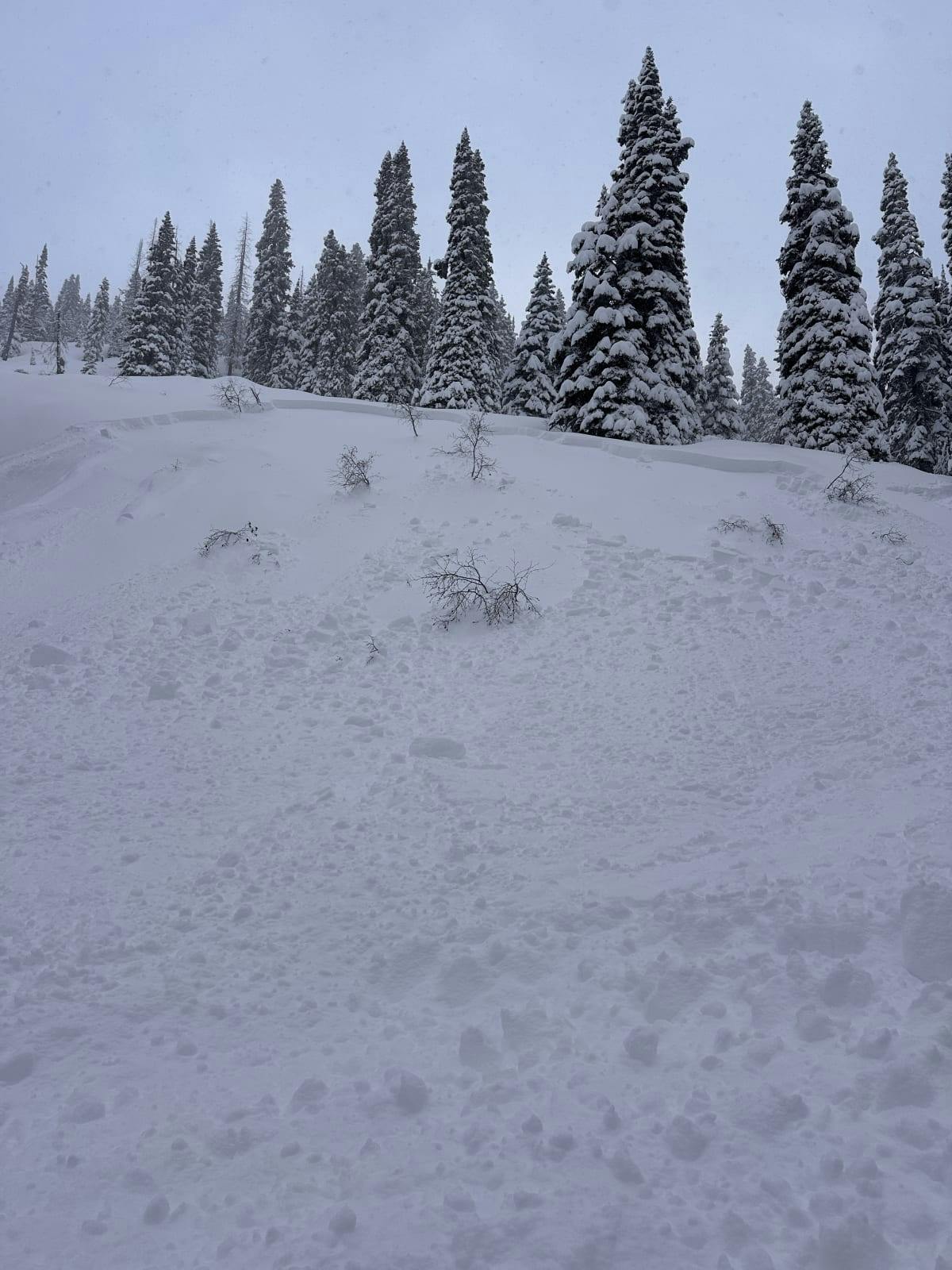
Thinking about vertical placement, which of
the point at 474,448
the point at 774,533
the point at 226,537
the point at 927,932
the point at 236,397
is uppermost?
the point at 236,397

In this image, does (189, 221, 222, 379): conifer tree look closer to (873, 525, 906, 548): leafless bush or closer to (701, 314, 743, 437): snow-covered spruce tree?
(701, 314, 743, 437): snow-covered spruce tree

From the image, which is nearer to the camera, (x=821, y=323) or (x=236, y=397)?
(x=236, y=397)

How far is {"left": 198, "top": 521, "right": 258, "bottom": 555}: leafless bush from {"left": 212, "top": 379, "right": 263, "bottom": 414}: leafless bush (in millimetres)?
6146

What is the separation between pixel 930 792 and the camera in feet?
16.2

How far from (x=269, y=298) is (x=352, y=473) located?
38.4 m

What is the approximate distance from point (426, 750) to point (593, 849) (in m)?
1.78

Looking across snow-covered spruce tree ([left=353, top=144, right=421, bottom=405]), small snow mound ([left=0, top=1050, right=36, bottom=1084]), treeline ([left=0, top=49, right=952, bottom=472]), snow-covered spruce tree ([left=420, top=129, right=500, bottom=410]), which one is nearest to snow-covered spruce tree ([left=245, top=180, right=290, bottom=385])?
treeline ([left=0, top=49, right=952, bottom=472])

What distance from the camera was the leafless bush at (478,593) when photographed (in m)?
7.99

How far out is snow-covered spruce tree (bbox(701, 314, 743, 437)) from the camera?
33.6 m

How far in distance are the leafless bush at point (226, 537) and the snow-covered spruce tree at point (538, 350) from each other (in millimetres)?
22024

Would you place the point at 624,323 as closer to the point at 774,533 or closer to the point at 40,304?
the point at 774,533

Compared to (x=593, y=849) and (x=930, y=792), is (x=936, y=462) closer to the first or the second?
(x=930, y=792)

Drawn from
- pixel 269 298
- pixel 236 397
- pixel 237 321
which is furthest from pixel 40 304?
pixel 236 397

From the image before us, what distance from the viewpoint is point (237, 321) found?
59438 mm
